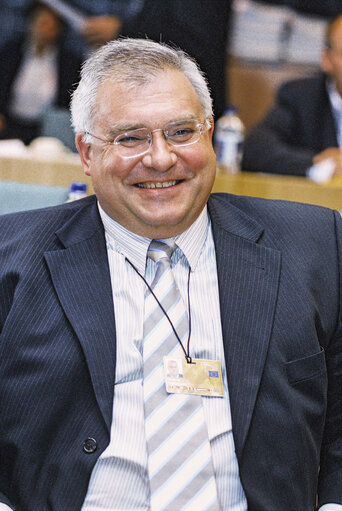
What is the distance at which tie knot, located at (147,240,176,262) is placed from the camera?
5.40ft

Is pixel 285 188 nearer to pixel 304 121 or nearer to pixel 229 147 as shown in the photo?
pixel 229 147

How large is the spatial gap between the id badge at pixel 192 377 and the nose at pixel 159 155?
420 millimetres

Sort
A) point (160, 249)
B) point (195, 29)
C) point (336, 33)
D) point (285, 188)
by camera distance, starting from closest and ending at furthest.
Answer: point (160, 249), point (285, 188), point (336, 33), point (195, 29)

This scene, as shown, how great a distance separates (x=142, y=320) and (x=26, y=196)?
0.58 metres

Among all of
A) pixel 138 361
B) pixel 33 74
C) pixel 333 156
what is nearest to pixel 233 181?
pixel 333 156

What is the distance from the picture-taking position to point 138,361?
5.01 ft

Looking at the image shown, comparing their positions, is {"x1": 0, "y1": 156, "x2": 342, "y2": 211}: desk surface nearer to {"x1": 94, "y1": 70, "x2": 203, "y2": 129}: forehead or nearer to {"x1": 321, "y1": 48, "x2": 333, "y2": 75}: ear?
{"x1": 94, "y1": 70, "x2": 203, "y2": 129}: forehead

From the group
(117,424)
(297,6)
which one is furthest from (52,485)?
(297,6)

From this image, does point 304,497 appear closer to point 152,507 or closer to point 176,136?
point 152,507

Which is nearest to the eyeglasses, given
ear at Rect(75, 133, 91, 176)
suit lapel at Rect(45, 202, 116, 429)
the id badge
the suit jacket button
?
ear at Rect(75, 133, 91, 176)

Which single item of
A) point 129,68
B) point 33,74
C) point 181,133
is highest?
point 129,68

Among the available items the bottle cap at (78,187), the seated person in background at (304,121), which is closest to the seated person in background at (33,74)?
the seated person in background at (304,121)

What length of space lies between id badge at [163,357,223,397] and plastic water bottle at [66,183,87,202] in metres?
0.65

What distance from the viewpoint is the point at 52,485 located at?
146 centimetres
